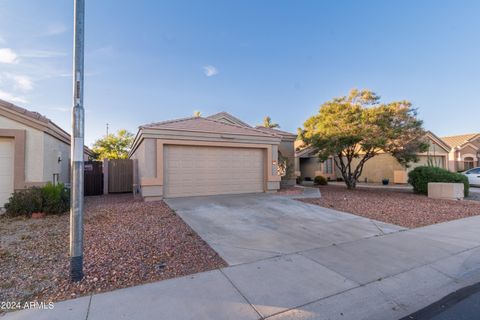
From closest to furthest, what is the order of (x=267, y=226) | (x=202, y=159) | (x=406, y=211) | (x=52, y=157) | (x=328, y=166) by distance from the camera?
1. (x=267, y=226)
2. (x=406, y=211)
3. (x=52, y=157)
4. (x=202, y=159)
5. (x=328, y=166)

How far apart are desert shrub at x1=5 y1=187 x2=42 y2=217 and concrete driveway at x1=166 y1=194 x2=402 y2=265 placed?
13.3ft

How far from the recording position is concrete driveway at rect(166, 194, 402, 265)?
4.53 meters

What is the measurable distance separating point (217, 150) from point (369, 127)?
8016 millimetres

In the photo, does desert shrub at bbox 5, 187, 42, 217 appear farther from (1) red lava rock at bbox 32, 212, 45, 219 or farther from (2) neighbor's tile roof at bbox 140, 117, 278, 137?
(2) neighbor's tile roof at bbox 140, 117, 278, 137

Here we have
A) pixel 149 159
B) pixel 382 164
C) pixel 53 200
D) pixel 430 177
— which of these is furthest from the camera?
pixel 382 164

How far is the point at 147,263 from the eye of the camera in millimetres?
3738

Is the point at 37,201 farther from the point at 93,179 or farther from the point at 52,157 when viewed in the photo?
the point at 93,179

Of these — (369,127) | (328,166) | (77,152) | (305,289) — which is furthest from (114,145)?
(305,289)

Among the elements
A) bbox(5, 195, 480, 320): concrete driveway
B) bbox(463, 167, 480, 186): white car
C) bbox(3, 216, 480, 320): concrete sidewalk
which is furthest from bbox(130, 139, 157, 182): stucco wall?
bbox(463, 167, 480, 186): white car

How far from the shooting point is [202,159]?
10.7 metres

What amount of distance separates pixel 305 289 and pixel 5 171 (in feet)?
32.5

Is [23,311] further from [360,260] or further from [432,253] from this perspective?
[432,253]

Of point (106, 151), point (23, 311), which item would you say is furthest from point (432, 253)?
point (106, 151)

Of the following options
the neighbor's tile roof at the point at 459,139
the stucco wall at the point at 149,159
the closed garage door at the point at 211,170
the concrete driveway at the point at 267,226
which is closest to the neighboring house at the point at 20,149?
the stucco wall at the point at 149,159
